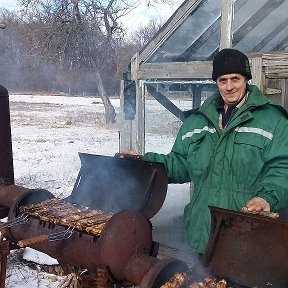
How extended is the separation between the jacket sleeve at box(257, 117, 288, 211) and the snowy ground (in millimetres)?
3174

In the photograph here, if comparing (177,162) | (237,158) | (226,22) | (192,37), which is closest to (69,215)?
(177,162)

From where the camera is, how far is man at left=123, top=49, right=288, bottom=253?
8.57ft

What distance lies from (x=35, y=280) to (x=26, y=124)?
14.9 m

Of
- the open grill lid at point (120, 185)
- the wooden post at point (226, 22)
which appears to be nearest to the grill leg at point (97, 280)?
the open grill lid at point (120, 185)

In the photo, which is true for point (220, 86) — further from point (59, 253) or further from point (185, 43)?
point (185, 43)

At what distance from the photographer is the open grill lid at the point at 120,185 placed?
11.2ft

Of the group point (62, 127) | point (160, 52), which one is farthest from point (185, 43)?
point (62, 127)

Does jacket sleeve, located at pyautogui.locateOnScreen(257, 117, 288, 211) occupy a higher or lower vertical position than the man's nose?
lower

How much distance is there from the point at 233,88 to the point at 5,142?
8.74 ft

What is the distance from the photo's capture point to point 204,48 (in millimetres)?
5648

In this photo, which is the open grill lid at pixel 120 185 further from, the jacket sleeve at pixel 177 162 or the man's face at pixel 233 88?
the man's face at pixel 233 88

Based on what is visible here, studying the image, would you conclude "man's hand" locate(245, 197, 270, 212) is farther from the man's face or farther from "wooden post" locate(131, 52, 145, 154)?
"wooden post" locate(131, 52, 145, 154)

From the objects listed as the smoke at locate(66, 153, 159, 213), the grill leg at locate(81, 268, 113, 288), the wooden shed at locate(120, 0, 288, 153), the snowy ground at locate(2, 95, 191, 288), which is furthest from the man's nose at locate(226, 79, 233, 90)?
the snowy ground at locate(2, 95, 191, 288)

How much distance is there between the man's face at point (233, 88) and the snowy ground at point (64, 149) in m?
3.23
